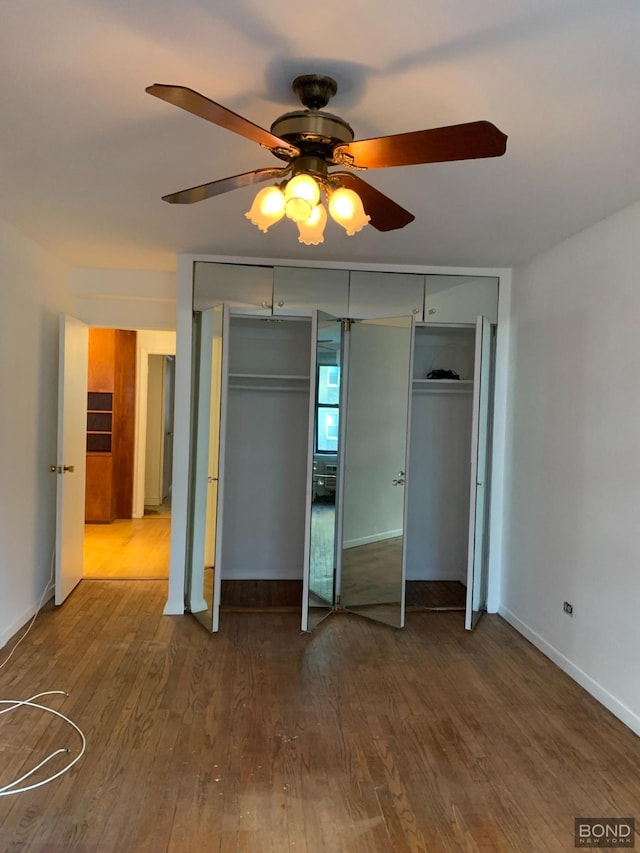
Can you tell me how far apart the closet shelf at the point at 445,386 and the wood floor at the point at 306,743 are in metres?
1.89

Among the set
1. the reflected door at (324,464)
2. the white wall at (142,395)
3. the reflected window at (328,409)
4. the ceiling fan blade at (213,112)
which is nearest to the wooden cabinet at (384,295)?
the reflected door at (324,464)

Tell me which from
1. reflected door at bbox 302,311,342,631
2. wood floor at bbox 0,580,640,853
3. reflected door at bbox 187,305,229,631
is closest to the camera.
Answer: wood floor at bbox 0,580,640,853

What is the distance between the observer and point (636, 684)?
9.14ft

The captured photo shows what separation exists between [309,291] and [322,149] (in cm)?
229

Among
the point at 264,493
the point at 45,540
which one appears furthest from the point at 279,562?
the point at 45,540

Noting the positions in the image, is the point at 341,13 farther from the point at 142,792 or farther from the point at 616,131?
the point at 142,792

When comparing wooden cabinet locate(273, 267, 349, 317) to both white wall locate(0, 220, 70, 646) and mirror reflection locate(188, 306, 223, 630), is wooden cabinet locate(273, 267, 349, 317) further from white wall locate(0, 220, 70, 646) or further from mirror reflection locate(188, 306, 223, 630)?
white wall locate(0, 220, 70, 646)

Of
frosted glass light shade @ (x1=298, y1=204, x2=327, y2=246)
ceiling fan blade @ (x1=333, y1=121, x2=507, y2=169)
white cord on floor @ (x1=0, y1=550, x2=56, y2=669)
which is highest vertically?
ceiling fan blade @ (x1=333, y1=121, x2=507, y2=169)

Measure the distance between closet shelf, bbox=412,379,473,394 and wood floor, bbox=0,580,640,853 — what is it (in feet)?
6.20

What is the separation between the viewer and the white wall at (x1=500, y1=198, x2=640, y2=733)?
2902 millimetres

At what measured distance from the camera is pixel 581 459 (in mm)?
3299

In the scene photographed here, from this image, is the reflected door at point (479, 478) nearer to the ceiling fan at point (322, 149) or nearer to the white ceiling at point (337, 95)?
the white ceiling at point (337, 95)

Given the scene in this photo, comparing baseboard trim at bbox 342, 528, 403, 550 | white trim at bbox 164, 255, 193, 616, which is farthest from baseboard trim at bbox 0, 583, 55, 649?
baseboard trim at bbox 342, 528, 403, 550

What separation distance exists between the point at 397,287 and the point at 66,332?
7.73 ft
